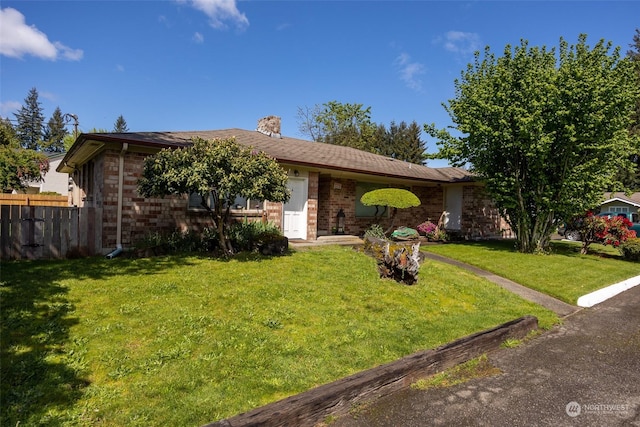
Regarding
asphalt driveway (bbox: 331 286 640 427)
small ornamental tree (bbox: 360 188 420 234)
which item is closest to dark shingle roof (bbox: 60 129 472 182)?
small ornamental tree (bbox: 360 188 420 234)

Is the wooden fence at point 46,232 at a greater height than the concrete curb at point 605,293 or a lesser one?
greater

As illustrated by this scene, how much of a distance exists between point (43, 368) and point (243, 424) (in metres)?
2.16

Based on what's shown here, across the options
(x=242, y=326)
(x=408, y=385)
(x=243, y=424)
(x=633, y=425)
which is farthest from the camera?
(x=242, y=326)

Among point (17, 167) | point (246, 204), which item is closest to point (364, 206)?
point (246, 204)

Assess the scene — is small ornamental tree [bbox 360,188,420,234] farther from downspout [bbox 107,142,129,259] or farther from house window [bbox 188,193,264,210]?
downspout [bbox 107,142,129,259]

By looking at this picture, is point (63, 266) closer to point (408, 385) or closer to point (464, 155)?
point (408, 385)

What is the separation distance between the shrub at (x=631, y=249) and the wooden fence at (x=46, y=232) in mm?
16780

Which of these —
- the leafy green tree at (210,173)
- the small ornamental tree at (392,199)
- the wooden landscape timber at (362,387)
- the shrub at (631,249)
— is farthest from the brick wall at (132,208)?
the shrub at (631,249)

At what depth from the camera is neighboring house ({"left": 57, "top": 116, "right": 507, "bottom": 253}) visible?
9.16 m

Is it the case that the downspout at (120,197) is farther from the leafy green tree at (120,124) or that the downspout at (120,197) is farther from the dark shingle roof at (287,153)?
the leafy green tree at (120,124)

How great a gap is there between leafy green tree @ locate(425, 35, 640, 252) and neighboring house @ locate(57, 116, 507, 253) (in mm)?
3601

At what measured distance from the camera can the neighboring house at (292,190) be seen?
9.16 metres

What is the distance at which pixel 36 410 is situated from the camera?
279cm

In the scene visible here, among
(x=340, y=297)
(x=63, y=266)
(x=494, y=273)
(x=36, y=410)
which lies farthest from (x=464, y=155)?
(x=36, y=410)
